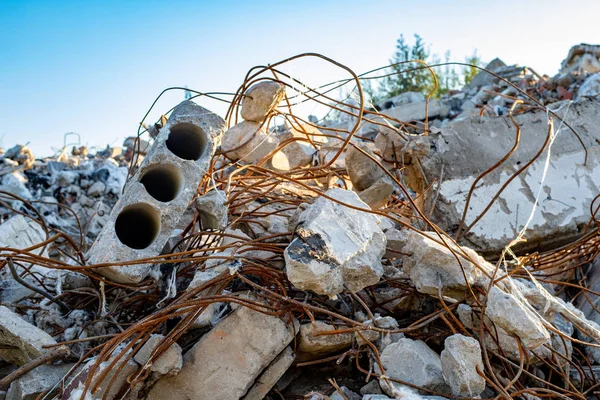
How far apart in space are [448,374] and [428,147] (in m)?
1.84

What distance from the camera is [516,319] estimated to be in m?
2.04

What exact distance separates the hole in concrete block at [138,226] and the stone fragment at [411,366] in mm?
1221

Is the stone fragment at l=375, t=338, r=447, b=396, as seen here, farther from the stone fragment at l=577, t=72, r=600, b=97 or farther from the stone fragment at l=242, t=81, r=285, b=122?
the stone fragment at l=577, t=72, r=600, b=97

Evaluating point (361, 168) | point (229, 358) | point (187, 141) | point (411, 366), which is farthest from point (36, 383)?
point (361, 168)

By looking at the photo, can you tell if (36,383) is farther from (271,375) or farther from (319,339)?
(319,339)

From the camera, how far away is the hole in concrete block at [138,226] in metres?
2.53

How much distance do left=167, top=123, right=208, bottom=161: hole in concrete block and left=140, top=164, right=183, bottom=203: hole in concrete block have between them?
0.16 meters

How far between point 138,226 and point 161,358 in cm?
86

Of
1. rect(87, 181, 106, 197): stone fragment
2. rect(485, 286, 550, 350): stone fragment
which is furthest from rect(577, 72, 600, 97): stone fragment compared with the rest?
rect(87, 181, 106, 197): stone fragment

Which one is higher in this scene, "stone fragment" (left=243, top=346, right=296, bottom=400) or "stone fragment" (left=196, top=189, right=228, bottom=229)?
"stone fragment" (left=196, top=189, right=228, bottom=229)

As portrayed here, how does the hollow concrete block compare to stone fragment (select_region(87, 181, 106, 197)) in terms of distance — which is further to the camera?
stone fragment (select_region(87, 181, 106, 197))

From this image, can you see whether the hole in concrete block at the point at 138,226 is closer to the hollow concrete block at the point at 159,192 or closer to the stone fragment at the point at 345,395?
the hollow concrete block at the point at 159,192

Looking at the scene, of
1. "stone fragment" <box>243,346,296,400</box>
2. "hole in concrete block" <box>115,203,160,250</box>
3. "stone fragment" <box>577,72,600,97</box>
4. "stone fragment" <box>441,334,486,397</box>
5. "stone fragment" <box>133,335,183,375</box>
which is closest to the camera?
"stone fragment" <box>441,334,486,397</box>

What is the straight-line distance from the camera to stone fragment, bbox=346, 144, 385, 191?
3271mm
